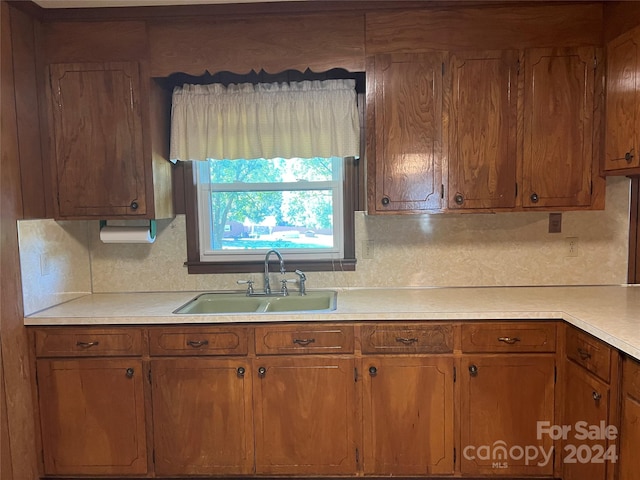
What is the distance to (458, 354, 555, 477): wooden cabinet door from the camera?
6.75ft

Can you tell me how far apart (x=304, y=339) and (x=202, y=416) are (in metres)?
0.65

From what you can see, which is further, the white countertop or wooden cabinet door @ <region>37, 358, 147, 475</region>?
wooden cabinet door @ <region>37, 358, 147, 475</region>

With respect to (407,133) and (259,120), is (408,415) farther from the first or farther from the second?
(259,120)

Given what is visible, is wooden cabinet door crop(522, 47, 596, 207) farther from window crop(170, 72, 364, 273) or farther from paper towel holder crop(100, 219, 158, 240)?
paper towel holder crop(100, 219, 158, 240)

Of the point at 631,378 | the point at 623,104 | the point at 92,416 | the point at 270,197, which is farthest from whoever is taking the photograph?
the point at 270,197

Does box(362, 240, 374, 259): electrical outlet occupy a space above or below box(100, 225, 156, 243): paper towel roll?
below

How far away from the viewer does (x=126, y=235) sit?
2512 mm

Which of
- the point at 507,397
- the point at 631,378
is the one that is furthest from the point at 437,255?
the point at 631,378

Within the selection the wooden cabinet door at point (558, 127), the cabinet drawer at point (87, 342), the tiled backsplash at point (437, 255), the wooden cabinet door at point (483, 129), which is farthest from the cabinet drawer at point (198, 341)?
the wooden cabinet door at point (558, 127)

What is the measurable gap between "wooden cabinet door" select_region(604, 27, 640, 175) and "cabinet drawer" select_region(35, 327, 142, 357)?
8.28ft

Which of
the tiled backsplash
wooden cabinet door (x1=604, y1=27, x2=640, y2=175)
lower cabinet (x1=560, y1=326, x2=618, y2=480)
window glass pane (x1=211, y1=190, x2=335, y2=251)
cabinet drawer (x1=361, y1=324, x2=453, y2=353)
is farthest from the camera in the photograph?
window glass pane (x1=211, y1=190, x2=335, y2=251)

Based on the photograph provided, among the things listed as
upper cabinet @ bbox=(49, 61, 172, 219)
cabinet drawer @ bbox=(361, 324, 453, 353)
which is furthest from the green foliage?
cabinet drawer @ bbox=(361, 324, 453, 353)

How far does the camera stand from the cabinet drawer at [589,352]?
170cm

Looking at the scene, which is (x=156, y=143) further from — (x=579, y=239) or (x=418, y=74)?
(x=579, y=239)
